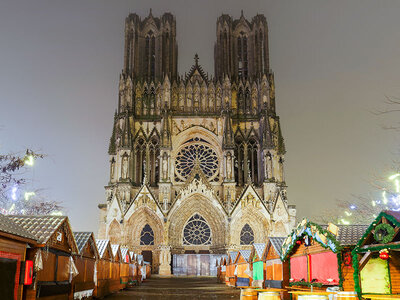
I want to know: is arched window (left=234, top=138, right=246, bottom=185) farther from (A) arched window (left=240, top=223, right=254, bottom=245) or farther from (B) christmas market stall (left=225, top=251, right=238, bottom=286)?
(B) christmas market stall (left=225, top=251, right=238, bottom=286)

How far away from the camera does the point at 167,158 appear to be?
143ft

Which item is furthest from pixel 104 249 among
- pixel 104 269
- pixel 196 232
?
pixel 196 232

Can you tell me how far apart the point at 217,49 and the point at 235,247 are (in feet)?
76.4

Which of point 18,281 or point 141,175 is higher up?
point 141,175

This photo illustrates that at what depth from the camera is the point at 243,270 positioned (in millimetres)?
25078

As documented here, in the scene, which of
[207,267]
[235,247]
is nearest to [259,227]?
[235,247]

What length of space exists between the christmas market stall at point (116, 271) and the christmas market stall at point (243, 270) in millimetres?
6661

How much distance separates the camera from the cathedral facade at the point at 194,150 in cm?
4209

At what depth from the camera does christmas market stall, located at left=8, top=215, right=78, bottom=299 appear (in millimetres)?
11914

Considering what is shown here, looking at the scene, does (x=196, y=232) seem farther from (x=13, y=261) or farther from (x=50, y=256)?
(x=13, y=261)

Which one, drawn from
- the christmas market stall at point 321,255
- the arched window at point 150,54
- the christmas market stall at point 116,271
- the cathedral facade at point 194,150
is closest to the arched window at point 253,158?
the cathedral facade at point 194,150

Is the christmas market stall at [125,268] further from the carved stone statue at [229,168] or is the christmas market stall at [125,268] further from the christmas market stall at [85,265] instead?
the carved stone statue at [229,168]

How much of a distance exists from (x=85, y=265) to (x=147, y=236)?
25.7 metres

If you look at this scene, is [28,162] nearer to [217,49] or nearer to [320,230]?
[320,230]
